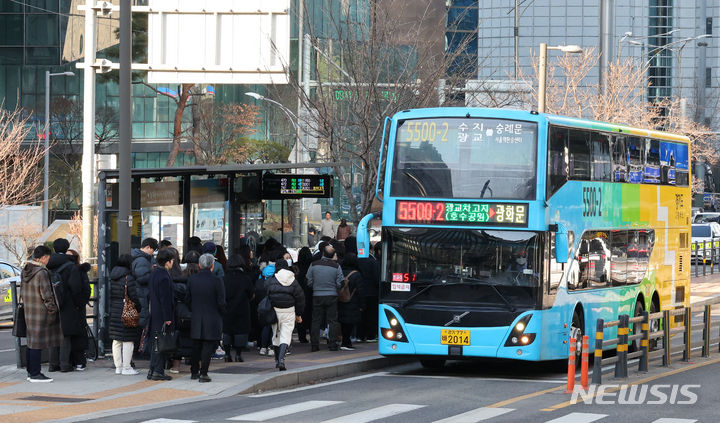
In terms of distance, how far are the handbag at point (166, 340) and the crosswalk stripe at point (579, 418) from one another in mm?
5258

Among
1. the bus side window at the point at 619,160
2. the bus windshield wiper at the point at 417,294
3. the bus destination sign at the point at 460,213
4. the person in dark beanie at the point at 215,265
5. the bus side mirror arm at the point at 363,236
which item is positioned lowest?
the bus windshield wiper at the point at 417,294

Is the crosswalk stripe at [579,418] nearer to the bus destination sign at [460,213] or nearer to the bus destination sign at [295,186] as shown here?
the bus destination sign at [460,213]

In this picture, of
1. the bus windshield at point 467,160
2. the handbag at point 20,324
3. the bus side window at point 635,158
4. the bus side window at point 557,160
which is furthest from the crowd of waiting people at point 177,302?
the bus side window at point 635,158

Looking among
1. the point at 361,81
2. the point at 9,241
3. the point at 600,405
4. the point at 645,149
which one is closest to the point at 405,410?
the point at 600,405

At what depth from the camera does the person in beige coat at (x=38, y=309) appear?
15.5 m

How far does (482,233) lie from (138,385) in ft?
17.1

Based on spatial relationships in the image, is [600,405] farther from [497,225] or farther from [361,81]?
[361,81]

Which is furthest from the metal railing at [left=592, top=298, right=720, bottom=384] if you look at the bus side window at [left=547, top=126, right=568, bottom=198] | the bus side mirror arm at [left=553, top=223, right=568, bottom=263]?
the bus side window at [left=547, top=126, right=568, bottom=198]

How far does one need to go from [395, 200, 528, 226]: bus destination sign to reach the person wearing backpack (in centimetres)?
462

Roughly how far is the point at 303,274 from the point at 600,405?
25.5 ft

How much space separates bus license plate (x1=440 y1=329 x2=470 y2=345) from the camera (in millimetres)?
16516

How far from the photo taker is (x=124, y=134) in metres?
17.1

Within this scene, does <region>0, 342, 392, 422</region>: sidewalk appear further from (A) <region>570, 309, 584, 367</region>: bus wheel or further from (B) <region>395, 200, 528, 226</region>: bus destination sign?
(A) <region>570, 309, 584, 367</region>: bus wheel

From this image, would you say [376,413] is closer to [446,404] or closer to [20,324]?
[446,404]
